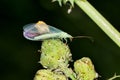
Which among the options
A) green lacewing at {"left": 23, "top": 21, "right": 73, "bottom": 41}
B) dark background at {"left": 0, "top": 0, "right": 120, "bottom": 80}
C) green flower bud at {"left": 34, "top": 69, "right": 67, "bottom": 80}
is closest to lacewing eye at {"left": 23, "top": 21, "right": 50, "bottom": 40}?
green lacewing at {"left": 23, "top": 21, "right": 73, "bottom": 41}

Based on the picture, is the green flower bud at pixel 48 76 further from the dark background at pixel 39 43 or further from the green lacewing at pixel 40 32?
the dark background at pixel 39 43

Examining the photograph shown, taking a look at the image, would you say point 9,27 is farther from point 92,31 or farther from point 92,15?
point 92,15

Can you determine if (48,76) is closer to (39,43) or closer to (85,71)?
(85,71)

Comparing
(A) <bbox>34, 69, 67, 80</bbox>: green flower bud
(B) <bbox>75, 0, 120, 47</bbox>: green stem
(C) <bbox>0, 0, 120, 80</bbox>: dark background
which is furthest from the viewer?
(C) <bbox>0, 0, 120, 80</bbox>: dark background

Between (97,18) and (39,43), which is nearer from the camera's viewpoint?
(97,18)

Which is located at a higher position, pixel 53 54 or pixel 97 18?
pixel 97 18

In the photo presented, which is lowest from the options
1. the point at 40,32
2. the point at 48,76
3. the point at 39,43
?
the point at 48,76

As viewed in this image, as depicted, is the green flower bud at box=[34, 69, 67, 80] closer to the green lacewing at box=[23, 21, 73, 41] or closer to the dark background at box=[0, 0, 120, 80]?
the green lacewing at box=[23, 21, 73, 41]

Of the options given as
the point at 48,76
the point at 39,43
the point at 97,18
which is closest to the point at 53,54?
the point at 48,76
